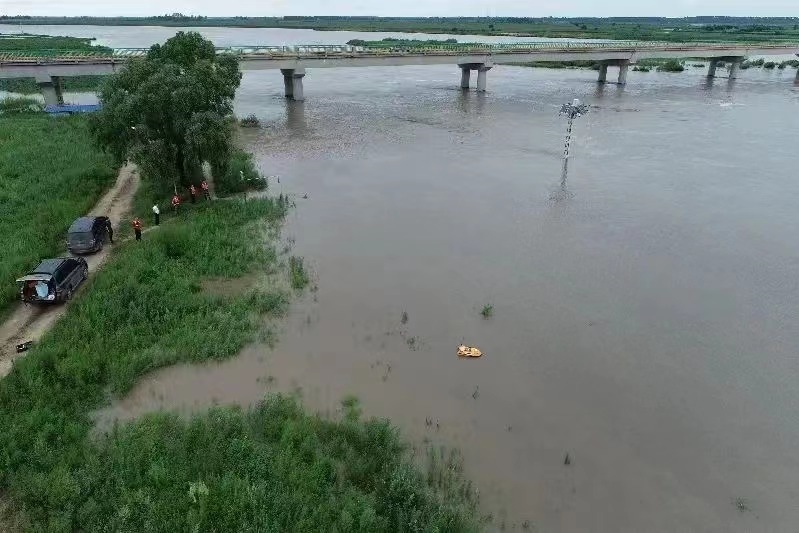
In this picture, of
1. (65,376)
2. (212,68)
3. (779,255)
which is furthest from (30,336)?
(779,255)

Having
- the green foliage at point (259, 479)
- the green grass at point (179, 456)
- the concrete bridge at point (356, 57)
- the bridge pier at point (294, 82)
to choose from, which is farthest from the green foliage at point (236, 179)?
the bridge pier at point (294, 82)

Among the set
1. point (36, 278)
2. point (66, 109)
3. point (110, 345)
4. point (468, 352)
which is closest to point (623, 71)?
point (66, 109)

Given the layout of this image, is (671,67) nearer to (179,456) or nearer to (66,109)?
(66,109)

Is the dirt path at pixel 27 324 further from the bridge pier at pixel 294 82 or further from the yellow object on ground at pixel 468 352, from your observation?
the bridge pier at pixel 294 82

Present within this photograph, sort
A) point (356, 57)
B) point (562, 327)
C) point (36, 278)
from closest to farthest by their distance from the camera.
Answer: point (36, 278) < point (562, 327) < point (356, 57)

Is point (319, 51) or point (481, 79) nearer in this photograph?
point (319, 51)

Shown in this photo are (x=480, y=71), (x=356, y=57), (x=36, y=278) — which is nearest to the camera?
(x=36, y=278)
